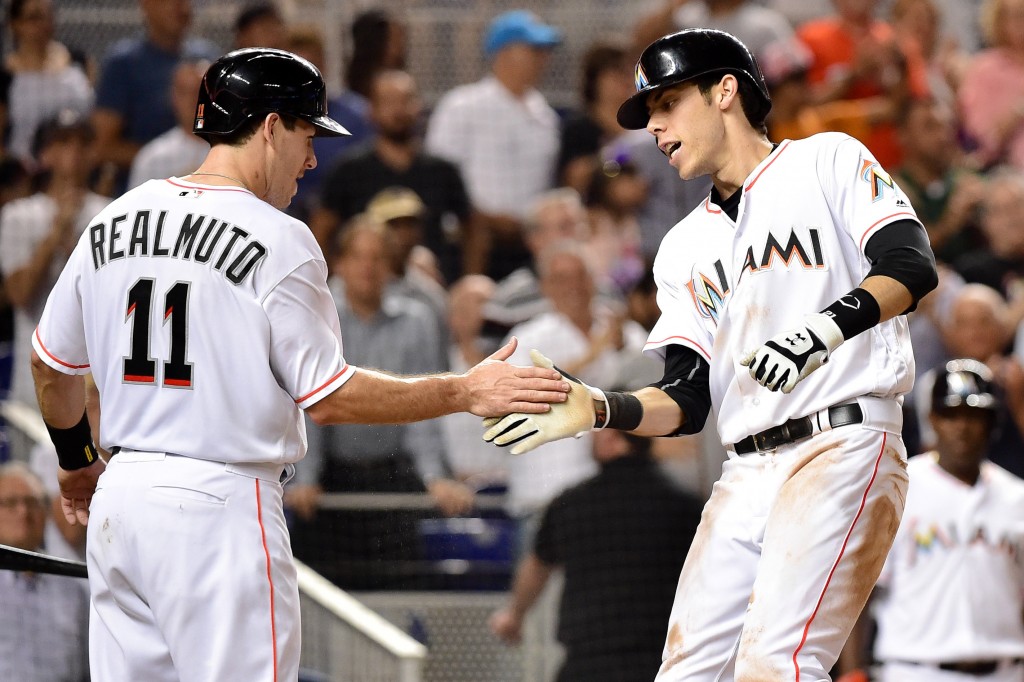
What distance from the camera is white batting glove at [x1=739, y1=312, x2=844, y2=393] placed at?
3.11m

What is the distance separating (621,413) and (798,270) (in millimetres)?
619

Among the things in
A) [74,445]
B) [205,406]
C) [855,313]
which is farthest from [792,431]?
[74,445]

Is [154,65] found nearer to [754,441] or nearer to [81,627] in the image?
[81,627]

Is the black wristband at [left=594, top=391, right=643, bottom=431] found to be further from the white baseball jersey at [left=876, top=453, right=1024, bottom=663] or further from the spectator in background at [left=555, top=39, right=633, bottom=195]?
the spectator in background at [left=555, top=39, right=633, bottom=195]

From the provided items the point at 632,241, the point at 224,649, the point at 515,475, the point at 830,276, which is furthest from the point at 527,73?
the point at 224,649

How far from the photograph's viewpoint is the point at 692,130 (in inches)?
147

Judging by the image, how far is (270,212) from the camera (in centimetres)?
332

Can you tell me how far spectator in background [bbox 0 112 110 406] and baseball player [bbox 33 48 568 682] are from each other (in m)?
3.73

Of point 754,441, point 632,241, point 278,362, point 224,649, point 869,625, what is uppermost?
point 632,241

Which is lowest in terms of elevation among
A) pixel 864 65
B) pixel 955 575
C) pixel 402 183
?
pixel 955 575

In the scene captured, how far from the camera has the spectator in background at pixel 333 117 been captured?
8.00m

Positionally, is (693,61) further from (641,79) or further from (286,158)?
(286,158)

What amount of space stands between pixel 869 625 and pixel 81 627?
3425 mm

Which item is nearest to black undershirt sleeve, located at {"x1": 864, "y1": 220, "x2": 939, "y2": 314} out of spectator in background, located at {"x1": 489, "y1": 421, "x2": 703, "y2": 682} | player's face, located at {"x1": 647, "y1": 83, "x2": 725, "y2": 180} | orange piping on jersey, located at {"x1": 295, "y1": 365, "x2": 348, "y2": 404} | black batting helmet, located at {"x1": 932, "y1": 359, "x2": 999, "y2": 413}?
player's face, located at {"x1": 647, "y1": 83, "x2": 725, "y2": 180}
